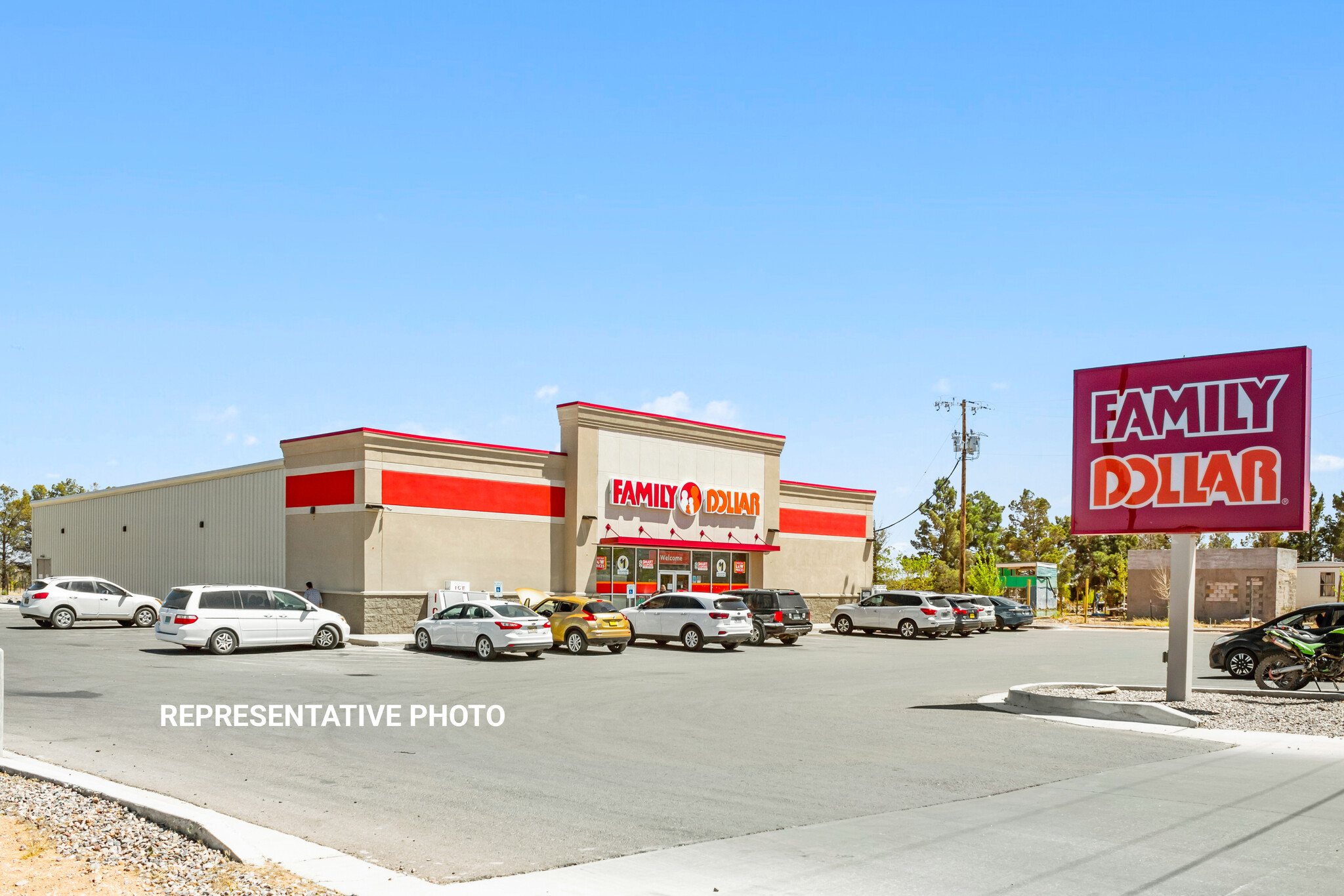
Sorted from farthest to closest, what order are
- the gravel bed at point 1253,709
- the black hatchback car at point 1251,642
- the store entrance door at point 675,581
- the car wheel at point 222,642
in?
1. the store entrance door at point 675,581
2. the car wheel at point 222,642
3. the black hatchback car at point 1251,642
4. the gravel bed at point 1253,709

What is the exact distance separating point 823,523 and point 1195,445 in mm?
31869

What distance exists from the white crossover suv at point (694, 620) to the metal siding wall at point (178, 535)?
12612 millimetres

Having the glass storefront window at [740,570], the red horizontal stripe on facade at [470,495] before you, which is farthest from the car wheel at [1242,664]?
the glass storefront window at [740,570]

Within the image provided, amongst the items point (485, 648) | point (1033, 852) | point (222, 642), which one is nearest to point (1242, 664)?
point (485, 648)

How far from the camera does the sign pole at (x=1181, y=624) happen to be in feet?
58.1

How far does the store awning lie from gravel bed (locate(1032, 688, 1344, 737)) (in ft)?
71.4

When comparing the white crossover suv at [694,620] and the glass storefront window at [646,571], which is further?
the glass storefront window at [646,571]

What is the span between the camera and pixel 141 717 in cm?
1396

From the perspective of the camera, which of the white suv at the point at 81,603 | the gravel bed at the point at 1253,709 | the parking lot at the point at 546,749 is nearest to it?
the parking lot at the point at 546,749

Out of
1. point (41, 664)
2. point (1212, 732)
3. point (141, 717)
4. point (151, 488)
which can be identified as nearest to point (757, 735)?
point (1212, 732)

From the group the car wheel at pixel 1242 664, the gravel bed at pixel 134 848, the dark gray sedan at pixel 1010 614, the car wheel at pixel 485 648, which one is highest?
the gravel bed at pixel 134 848

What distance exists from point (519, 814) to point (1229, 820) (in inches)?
230

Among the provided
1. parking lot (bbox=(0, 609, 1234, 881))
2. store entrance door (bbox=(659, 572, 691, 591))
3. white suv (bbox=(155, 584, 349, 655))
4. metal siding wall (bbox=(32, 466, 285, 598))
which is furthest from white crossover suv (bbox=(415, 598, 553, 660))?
store entrance door (bbox=(659, 572, 691, 591))

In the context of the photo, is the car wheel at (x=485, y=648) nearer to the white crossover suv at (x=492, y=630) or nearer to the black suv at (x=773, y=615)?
the white crossover suv at (x=492, y=630)
